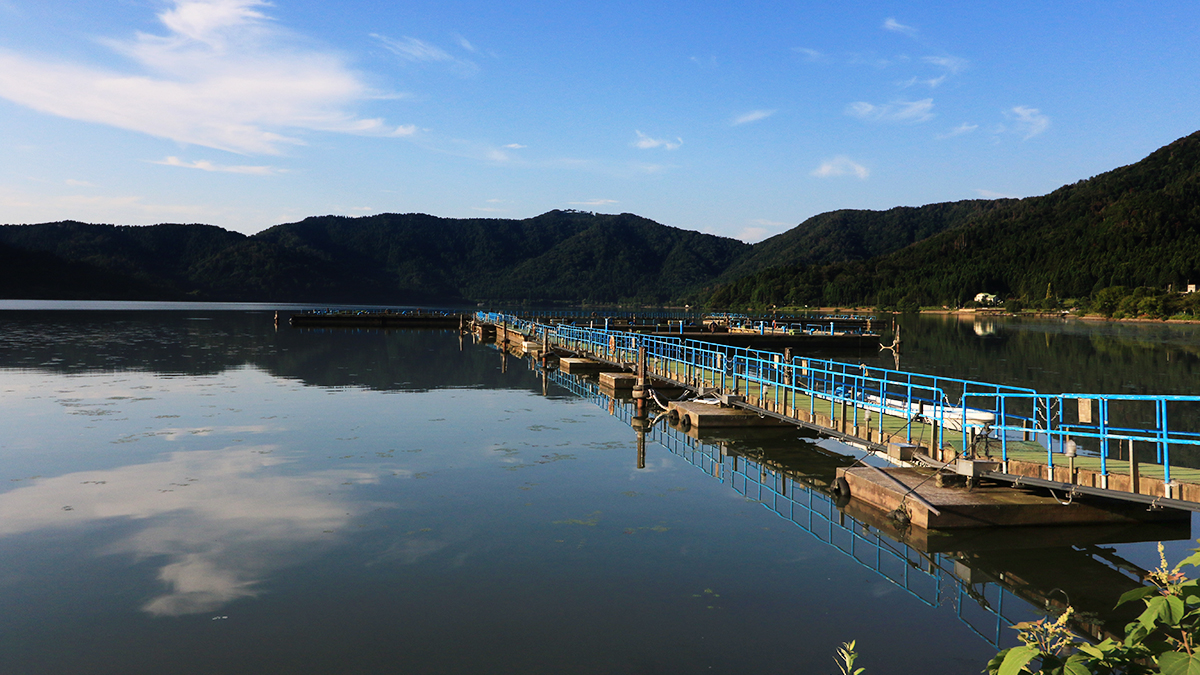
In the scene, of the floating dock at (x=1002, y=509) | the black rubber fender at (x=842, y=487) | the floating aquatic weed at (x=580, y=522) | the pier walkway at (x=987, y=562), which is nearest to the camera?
the pier walkway at (x=987, y=562)

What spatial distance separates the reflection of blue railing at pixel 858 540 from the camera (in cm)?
1082

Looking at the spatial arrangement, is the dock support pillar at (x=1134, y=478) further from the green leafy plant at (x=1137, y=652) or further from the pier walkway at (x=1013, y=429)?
the green leafy plant at (x=1137, y=652)

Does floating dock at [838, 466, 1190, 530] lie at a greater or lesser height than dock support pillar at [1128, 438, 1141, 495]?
lesser

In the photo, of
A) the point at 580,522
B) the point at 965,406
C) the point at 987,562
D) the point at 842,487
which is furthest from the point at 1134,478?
the point at 580,522

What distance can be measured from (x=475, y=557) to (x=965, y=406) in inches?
478

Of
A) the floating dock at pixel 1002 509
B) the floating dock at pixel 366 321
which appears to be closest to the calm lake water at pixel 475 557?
the floating dock at pixel 1002 509

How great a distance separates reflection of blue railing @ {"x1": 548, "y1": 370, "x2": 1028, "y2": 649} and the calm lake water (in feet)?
0.19

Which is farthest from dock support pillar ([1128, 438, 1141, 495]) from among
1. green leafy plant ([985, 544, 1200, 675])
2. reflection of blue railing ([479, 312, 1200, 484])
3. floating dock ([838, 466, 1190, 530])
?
green leafy plant ([985, 544, 1200, 675])

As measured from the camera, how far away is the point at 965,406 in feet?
59.3

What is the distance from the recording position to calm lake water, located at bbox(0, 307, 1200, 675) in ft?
→ 30.2

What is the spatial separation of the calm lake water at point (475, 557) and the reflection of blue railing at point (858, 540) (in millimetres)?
58

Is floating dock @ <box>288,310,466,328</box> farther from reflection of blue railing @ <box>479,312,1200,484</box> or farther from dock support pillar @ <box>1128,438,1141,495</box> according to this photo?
dock support pillar @ <box>1128,438,1141,495</box>

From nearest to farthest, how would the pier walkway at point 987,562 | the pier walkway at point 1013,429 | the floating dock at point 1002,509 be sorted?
1. the pier walkway at point 987,562
2. the pier walkway at point 1013,429
3. the floating dock at point 1002,509

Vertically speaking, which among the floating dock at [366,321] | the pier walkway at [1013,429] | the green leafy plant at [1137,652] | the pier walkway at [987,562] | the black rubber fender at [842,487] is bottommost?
the pier walkway at [987,562]
